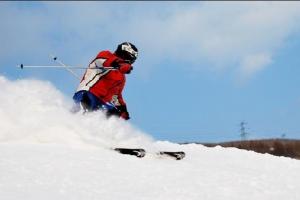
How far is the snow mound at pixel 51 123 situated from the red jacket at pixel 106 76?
1.67 ft

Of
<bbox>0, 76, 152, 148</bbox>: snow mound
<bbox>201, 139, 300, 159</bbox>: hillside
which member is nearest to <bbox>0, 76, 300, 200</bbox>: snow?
<bbox>0, 76, 152, 148</bbox>: snow mound

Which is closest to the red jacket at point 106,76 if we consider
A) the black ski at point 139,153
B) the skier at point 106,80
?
the skier at point 106,80

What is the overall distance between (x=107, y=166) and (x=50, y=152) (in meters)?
1.15

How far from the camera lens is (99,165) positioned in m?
9.47

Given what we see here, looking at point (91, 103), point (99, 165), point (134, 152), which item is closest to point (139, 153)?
point (134, 152)

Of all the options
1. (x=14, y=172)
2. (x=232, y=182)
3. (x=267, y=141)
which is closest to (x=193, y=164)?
(x=232, y=182)

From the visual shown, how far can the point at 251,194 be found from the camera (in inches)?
347

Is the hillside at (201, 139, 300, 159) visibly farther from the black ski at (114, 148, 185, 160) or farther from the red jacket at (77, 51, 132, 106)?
the black ski at (114, 148, 185, 160)

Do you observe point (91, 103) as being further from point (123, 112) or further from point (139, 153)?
point (139, 153)

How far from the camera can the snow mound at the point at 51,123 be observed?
11.5 m

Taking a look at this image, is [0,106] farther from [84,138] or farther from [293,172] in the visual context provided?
[293,172]

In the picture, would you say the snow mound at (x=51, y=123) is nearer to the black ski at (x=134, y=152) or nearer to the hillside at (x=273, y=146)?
the black ski at (x=134, y=152)

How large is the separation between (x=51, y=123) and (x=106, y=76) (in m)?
1.61

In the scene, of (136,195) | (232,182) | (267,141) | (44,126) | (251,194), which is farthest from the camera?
(267,141)
